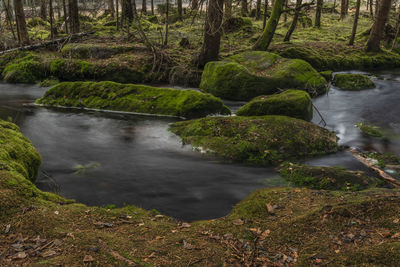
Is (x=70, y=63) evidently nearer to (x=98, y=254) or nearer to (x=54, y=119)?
(x=54, y=119)

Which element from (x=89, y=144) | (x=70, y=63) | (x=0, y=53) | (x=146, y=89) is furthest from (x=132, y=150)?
(x=0, y=53)

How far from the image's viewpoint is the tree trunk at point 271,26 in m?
15.1

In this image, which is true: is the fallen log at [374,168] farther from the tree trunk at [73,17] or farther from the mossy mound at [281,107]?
the tree trunk at [73,17]

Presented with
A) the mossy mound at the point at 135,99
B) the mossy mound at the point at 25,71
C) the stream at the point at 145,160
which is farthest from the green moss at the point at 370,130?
the mossy mound at the point at 25,71

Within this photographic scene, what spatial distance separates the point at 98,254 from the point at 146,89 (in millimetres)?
7836

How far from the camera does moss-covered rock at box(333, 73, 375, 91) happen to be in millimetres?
13684

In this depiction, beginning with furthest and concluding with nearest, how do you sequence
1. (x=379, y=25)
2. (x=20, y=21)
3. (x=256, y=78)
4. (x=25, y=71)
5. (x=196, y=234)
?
(x=379, y=25), (x=20, y=21), (x=25, y=71), (x=256, y=78), (x=196, y=234)

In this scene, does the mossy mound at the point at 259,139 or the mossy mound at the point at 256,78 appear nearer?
the mossy mound at the point at 259,139

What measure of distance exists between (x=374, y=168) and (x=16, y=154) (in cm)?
687

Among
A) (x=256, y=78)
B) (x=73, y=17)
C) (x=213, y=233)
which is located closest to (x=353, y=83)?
(x=256, y=78)

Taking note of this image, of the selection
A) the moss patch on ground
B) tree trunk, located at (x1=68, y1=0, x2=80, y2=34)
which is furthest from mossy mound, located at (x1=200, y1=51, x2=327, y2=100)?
tree trunk, located at (x1=68, y1=0, x2=80, y2=34)

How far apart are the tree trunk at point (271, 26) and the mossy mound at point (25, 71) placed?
10.3m

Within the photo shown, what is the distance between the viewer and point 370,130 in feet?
30.3

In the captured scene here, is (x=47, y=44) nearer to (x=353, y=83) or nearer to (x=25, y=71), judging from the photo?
(x=25, y=71)
